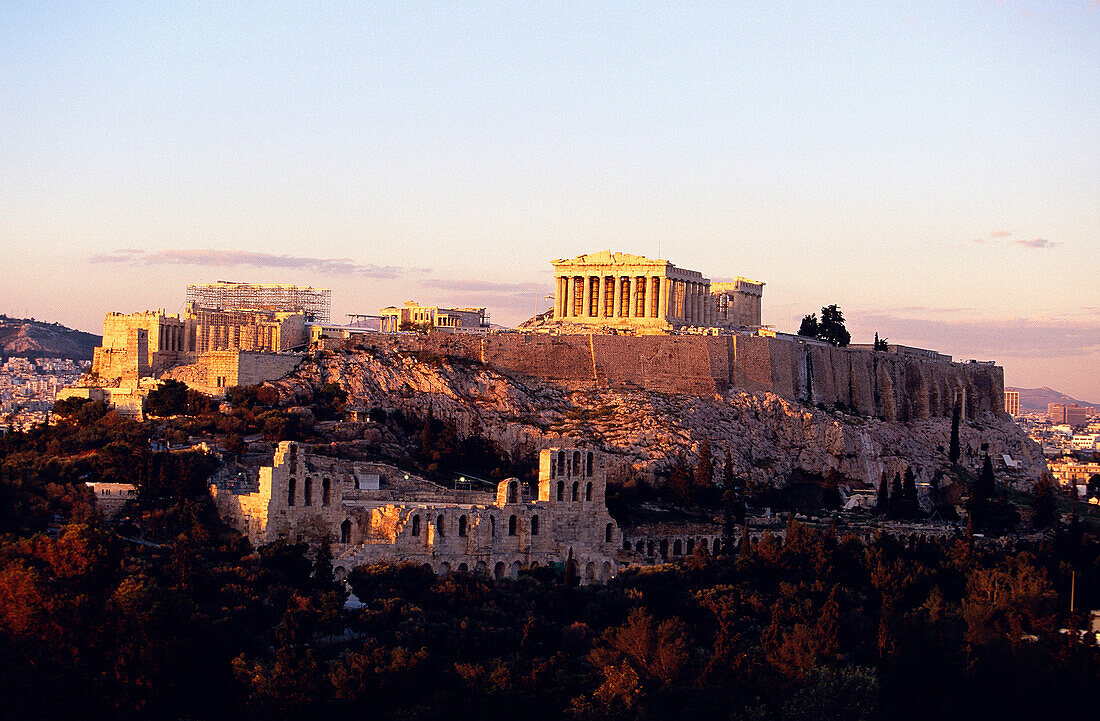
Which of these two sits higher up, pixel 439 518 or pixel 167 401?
pixel 167 401

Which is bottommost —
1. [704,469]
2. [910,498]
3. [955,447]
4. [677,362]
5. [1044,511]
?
[1044,511]

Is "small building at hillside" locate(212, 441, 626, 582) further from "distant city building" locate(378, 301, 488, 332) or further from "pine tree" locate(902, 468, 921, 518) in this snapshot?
"distant city building" locate(378, 301, 488, 332)

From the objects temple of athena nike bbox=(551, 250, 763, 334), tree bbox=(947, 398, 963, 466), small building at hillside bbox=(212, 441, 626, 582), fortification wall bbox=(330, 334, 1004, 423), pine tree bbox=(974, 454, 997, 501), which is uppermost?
temple of athena nike bbox=(551, 250, 763, 334)

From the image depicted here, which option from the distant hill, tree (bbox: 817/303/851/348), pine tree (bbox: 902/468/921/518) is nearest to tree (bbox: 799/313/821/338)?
tree (bbox: 817/303/851/348)

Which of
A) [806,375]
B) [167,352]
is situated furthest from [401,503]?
[806,375]

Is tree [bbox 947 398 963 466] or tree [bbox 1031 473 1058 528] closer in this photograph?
tree [bbox 1031 473 1058 528]

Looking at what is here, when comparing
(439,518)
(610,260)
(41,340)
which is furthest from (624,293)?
(41,340)

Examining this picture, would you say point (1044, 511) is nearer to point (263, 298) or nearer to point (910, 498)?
point (910, 498)

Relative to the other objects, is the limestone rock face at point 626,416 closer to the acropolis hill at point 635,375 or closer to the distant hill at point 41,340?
the acropolis hill at point 635,375
